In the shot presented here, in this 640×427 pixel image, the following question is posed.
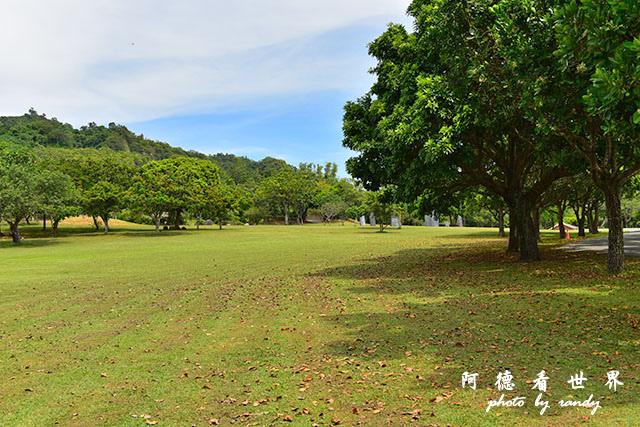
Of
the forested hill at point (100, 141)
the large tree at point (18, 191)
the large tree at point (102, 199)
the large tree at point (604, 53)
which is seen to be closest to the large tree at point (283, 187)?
the forested hill at point (100, 141)

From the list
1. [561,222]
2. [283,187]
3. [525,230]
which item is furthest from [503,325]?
[283,187]

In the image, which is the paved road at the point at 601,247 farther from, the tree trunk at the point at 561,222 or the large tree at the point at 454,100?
the tree trunk at the point at 561,222

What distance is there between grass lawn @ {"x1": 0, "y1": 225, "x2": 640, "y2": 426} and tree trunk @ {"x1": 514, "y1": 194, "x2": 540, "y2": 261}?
3755 mm

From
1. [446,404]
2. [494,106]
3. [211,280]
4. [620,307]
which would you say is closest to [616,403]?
[446,404]

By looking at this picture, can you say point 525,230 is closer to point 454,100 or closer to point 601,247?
point 454,100

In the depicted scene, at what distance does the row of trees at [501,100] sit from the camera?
23.0ft

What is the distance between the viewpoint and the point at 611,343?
23.6 ft

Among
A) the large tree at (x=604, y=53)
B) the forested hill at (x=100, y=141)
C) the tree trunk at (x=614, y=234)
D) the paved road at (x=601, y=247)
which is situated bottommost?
the paved road at (x=601, y=247)

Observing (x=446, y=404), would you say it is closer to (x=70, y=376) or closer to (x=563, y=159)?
(x=70, y=376)

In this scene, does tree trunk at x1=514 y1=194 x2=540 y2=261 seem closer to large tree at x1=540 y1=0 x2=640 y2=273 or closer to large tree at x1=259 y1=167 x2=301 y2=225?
large tree at x1=540 y1=0 x2=640 y2=273

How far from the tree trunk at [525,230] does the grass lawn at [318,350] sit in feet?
12.3

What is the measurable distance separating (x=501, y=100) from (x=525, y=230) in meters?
7.58

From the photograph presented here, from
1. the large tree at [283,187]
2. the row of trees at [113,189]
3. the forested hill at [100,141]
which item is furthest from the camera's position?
the forested hill at [100,141]

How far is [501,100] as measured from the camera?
47.2 feet
